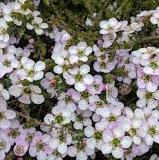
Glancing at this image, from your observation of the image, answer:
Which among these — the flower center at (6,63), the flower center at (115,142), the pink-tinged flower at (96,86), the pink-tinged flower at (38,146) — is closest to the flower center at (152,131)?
the flower center at (115,142)

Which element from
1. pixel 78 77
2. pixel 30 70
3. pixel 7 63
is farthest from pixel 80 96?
pixel 7 63

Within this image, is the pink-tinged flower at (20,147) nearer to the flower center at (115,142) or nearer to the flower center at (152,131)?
the flower center at (115,142)

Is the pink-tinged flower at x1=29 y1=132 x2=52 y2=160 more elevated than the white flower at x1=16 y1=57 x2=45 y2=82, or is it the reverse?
the white flower at x1=16 y1=57 x2=45 y2=82

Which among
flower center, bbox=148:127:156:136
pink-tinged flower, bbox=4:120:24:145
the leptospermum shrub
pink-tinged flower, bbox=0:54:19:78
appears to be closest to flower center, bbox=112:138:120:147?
the leptospermum shrub

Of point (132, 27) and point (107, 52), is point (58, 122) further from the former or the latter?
point (132, 27)

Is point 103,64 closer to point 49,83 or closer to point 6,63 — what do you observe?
point 49,83

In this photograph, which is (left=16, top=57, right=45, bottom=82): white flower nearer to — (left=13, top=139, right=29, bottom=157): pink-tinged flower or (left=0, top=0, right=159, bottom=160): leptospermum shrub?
(left=0, top=0, right=159, bottom=160): leptospermum shrub

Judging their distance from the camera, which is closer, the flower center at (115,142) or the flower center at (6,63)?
the flower center at (115,142)

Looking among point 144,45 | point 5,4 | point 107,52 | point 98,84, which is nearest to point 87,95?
point 98,84
